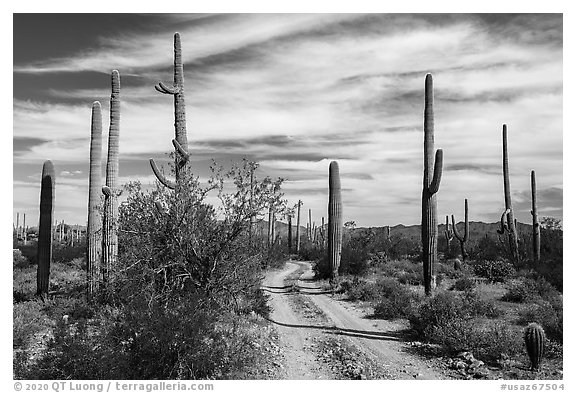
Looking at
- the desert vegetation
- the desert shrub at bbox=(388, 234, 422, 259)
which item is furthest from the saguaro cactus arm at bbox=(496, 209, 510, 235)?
the desert vegetation

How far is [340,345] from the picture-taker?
10.5 meters

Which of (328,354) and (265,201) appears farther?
(328,354)

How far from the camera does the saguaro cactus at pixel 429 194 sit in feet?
50.8

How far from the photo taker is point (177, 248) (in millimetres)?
8602

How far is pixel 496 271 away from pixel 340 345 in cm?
1340

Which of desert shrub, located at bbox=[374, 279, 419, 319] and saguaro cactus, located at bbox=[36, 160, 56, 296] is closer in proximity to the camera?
desert shrub, located at bbox=[374, 279, 419, 319]

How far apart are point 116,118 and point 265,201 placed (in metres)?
6.96

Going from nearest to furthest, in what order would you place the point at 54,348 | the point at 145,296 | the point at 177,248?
the point at 54,348 < the point at 145,296 < the point at 177,248

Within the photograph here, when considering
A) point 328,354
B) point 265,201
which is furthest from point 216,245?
point 328,354

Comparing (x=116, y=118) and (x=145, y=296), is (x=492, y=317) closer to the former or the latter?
(x=145, y=296)

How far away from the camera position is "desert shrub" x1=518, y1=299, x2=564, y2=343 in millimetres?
10266

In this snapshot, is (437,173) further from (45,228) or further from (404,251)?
(404,251)

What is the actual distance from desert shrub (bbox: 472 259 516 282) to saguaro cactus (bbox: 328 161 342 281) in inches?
258

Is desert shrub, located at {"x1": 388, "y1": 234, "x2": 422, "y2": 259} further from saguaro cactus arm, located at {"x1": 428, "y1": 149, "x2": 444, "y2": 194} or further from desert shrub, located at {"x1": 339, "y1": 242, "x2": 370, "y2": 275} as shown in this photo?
saguaro cactus arm, located at {"x1": 428, "y1": 149, "x2": 444, "y2": 194}
